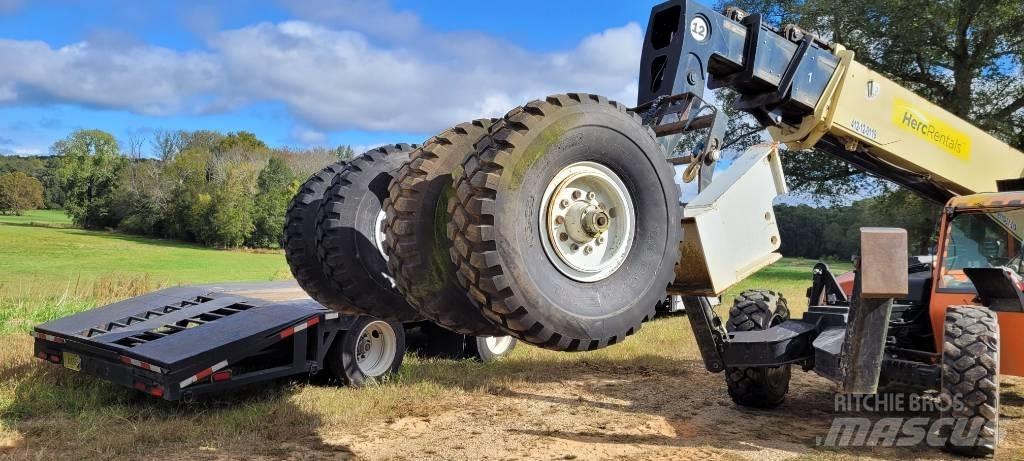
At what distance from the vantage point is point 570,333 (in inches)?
106

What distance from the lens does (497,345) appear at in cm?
1002

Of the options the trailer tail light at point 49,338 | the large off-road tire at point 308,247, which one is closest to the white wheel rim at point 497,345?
the trailer tail light at point 49,338

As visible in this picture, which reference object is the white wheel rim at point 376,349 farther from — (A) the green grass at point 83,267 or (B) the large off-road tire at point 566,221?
(B) the large off-road tire at point 566,221

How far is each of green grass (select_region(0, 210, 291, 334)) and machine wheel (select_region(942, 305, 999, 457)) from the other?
10405 millimetres

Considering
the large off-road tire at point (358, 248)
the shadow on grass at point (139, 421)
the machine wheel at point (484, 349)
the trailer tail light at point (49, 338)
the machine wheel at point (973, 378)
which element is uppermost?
the large off-road tire at point (358, 248)

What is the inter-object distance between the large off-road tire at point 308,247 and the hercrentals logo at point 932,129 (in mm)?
4247

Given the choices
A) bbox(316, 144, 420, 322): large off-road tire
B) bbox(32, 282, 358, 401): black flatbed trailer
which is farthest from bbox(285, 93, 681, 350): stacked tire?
bbox(32, 282, 358, 401): black flatbed trailer

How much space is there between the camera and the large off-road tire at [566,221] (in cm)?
256

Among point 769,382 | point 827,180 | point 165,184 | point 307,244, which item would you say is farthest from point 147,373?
point 165,184

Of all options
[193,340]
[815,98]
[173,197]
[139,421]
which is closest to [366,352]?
[193,340]

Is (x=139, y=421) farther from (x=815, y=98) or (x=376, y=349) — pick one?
(x=815, y=98)

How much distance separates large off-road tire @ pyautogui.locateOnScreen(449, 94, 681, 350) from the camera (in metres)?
2.56

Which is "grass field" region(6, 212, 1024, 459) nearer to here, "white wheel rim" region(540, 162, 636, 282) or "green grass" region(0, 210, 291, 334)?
"green grass" region(0, 210, 291, 334)
